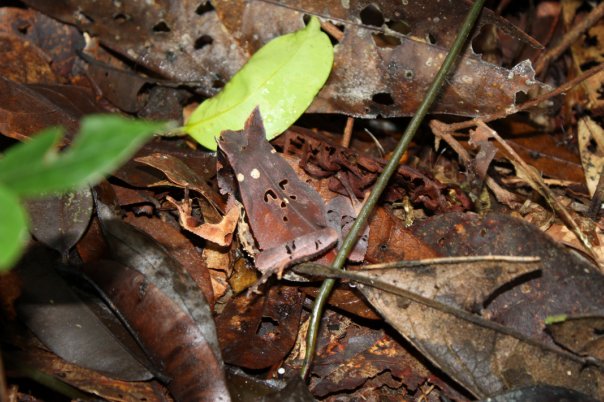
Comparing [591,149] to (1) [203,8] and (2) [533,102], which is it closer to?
(2) [533,102]

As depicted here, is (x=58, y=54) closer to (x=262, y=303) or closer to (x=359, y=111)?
(x=359, y=111)

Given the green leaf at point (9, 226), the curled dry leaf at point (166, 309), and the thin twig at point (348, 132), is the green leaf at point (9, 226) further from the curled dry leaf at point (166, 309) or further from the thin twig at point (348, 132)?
the thin twig at point (348, 132)

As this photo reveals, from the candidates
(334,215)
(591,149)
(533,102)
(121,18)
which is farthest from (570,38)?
(121,18)

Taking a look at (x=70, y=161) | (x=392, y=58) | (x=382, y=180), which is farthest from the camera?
(x=392, y=58)

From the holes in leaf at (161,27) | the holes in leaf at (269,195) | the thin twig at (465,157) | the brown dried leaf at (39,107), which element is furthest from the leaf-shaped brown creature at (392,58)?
the brown dried leaf at (39,107)

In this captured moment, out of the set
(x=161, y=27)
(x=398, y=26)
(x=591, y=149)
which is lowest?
(x=591, y=149)
